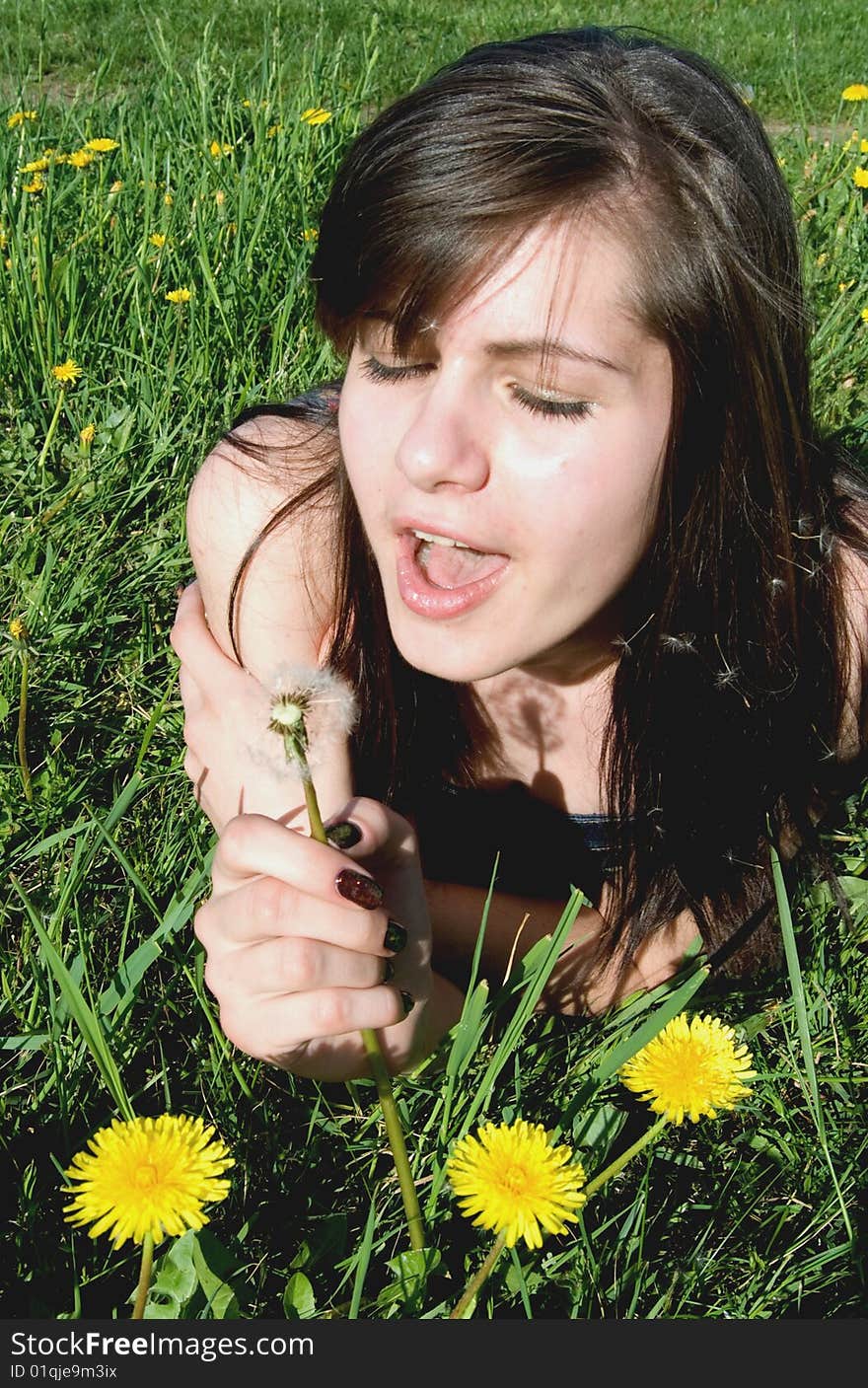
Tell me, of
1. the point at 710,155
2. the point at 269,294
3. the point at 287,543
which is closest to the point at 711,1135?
the point at 287,543

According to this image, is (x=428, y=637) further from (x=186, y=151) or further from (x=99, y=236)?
(x=186, y=151)

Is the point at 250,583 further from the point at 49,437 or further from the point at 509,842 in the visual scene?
the point at 49,437

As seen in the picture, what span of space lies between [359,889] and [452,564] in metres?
0.55

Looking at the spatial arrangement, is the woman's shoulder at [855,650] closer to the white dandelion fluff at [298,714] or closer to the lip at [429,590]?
the lip at [429,590]

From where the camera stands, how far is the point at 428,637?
137 cm

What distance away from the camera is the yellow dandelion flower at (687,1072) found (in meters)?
1.04

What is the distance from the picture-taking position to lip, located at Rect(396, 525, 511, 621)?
1.34m

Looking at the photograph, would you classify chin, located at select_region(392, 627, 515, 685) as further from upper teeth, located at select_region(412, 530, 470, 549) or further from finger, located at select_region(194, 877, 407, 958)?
finger, located at select_region(194, 877, 407, 958)

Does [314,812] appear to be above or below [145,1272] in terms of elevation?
above

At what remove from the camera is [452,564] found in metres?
1.39

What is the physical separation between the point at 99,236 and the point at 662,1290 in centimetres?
223

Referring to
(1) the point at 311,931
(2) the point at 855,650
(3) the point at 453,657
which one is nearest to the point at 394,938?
(1) the point at 311,931

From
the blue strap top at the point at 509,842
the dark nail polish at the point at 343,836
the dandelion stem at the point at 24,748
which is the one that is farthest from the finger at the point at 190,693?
the dark nail polish at the point at 343,836

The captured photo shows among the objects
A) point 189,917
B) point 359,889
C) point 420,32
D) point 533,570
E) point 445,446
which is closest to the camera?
point 359,889
